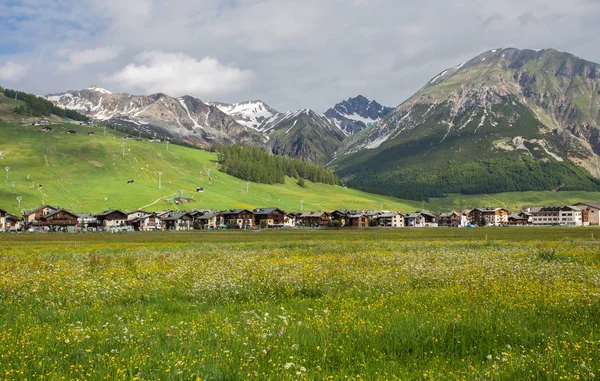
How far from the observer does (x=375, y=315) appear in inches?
546

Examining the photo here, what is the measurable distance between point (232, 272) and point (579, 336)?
17995 millimetres

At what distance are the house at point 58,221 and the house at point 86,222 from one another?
3.30 m

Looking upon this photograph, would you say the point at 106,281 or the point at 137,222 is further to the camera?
the point at 137,222

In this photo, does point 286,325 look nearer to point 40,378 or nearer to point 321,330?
point 321,330

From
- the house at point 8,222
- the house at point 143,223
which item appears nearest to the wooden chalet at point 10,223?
the house at point 8,222

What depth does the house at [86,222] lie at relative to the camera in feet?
626

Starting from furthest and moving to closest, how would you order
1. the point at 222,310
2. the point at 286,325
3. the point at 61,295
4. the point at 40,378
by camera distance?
the point at 61,295 → the point at 222,310 → the point at 286,325 → the point at 40,378

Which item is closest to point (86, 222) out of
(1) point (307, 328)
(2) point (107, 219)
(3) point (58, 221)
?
(2) point (107, 219)

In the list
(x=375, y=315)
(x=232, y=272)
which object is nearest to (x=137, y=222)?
(x=232, y=272)

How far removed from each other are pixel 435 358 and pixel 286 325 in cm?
454

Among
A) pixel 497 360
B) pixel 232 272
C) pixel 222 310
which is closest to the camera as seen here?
pixel 497 360

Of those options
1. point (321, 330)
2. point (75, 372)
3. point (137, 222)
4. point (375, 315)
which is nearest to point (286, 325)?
point (321, 330)

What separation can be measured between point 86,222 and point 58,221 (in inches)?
510

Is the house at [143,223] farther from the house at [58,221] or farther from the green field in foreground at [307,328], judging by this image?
the green field in foreground at [307,328]
